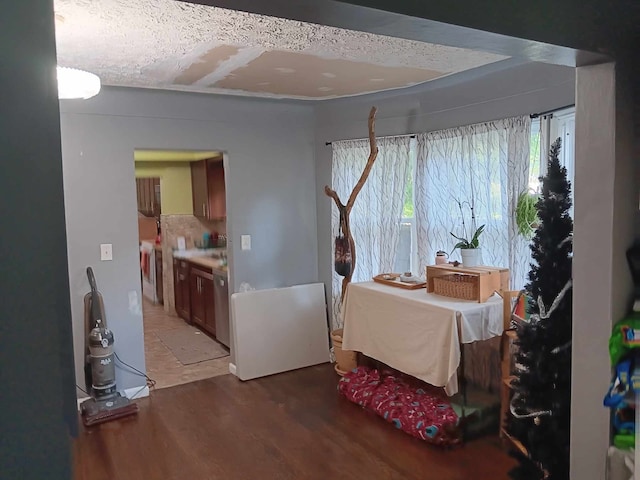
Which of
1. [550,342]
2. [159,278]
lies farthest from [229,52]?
[159,278]

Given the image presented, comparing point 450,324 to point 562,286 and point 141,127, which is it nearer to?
point 562,286

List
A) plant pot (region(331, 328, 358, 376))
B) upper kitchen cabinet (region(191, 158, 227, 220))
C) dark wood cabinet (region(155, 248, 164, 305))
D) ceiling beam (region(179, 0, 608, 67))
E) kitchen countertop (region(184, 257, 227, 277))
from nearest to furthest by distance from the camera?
ceiling beam (region(179, 0, 608, 67)) → plant pot (region(331, 328, 358, 376)) → kitchen countertop (region(184, 257, 227, 277)) → upper kitchen cabinet (region(191, 158, 227, 220)) → dark wood cabinet (region(155, 248, 164, 305))

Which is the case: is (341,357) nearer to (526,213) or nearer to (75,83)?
(526,213)

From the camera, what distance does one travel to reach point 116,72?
10.3 feet

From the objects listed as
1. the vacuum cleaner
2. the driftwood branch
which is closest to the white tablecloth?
the driftwood branch

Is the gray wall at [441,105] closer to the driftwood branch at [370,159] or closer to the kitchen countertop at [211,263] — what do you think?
the driftwood branch at [370,159]

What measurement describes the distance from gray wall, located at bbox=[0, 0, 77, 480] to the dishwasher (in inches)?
153

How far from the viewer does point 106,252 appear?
3.69m

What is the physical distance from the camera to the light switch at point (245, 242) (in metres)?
4.25

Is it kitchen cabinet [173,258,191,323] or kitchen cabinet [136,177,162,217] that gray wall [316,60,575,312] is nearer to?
kitchen cabinet [173,258,191,323]

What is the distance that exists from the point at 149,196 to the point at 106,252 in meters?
3.48

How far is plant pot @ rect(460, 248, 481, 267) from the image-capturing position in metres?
3.25

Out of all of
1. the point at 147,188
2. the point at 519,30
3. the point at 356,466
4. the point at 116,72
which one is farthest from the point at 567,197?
the point at 147,188

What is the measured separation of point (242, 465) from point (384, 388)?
1153 mm
